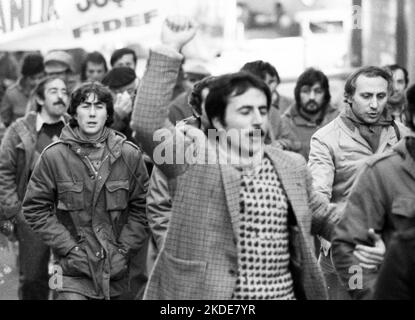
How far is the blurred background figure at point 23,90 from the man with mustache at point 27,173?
112 inches

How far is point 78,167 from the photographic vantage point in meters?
7.25

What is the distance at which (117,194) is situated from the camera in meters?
7.29

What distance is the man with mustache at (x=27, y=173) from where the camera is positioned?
8.70 metres

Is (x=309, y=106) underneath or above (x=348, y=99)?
underneath

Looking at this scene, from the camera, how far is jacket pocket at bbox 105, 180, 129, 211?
7.23m

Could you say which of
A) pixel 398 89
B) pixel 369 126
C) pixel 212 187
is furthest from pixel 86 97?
pixel 398 89

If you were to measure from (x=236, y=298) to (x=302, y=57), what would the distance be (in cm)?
926

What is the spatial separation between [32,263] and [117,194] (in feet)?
5.71

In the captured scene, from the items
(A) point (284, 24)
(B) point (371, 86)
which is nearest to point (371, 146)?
(B) point (371, 86)

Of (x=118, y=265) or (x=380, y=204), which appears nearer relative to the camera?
(x=380, y=204)

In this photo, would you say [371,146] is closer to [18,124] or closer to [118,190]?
[118,190]

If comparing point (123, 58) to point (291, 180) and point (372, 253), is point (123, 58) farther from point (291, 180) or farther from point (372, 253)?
point (372, 253)

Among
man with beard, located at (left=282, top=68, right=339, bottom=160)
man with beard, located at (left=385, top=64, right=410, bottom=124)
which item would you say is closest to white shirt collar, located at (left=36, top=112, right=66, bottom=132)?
man with beard, located at (left=282, top=68, right=339, bottom=160)

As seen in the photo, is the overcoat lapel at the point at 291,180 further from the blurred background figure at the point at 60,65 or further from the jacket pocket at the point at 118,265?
the blurred background figure at the point at 60,65
